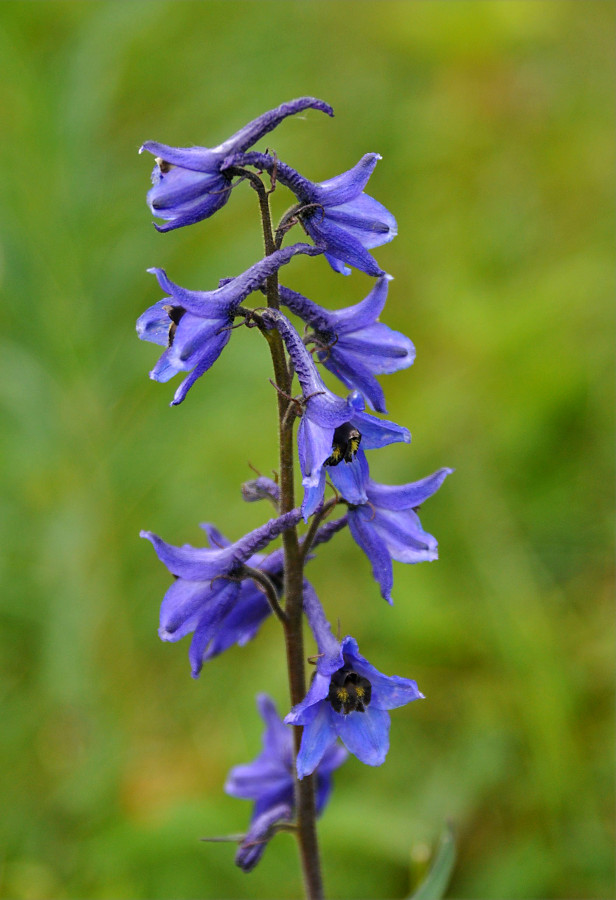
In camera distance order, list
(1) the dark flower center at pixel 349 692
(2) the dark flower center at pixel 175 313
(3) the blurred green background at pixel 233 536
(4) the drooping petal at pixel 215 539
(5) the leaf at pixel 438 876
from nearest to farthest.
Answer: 1. (2) the dark flower center at pixel 175 313
2. (1) the dark flower center at pixel 349 692
3. (4) the drooping petal at pixel 215 539
4. (5) the leaf at pixel 438 876
5. (3) the blurred green background at pixel 233 536

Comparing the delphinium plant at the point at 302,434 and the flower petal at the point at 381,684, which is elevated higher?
the delphinium plant at the point at 302,434

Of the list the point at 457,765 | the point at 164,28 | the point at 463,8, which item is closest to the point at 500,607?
the point at 457,765

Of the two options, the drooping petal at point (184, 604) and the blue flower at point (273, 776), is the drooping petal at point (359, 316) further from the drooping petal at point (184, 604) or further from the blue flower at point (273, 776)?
the blue flower at point (273, 776)

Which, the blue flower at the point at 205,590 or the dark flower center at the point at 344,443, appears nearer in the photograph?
the dark flower center at the point at 344,443

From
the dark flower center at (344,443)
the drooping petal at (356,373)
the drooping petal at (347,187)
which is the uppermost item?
the drooping petal at (347,187)

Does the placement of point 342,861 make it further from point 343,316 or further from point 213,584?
point 343,316

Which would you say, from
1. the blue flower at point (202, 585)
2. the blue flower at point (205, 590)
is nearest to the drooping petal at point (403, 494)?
the blue flower at point (205, 590)
